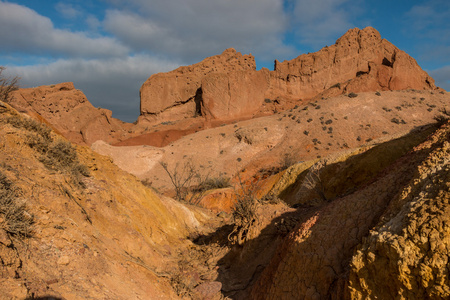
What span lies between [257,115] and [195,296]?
117 feet

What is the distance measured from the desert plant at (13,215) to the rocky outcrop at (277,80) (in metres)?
36.3

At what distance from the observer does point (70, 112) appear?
3503 cm

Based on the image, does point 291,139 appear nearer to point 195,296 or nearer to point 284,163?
point 284,163

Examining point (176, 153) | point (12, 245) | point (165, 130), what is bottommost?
point (12, 245)

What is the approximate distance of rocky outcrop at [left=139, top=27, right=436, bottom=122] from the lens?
38.2m

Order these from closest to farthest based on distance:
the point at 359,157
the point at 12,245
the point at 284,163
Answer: the point at 12,245
the point at 359,157
the point at 284,163

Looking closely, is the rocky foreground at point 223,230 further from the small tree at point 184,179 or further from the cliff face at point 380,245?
the small tree at point 184,179

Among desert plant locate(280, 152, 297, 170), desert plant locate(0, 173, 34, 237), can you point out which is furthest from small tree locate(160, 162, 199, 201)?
desert plant locate(0, 173, 34, 237)

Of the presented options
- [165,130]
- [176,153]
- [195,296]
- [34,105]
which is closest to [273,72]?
[165,130]

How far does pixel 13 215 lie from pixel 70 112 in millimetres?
36309

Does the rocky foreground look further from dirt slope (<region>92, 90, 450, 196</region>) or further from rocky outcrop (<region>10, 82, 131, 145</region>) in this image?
rocky outcrop (<region>10, 82, 131, 145</region>)

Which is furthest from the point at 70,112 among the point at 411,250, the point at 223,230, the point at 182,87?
the point at 411,250

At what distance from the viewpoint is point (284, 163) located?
23.2 meters

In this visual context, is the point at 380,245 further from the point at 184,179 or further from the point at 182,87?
the point at 182,87
